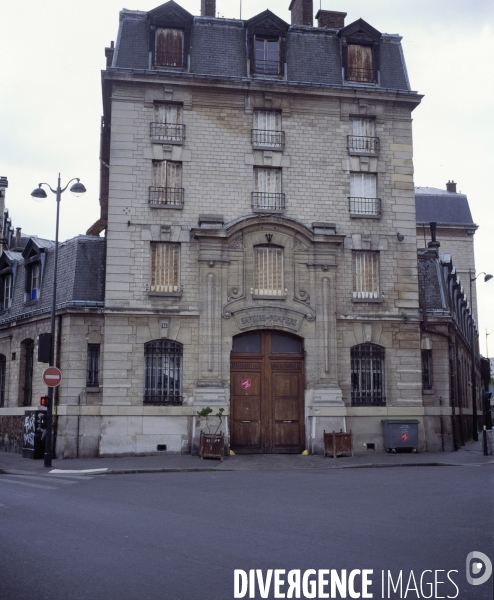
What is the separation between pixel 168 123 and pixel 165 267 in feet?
16.5

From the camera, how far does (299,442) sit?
2516cm

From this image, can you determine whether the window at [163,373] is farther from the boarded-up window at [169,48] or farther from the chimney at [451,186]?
the chimney at [451,186]

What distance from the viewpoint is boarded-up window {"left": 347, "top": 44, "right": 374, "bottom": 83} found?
1088 inches

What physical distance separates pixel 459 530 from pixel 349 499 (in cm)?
368

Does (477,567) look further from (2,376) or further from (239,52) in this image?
(2,376)

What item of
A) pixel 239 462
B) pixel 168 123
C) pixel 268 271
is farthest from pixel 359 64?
pixel 239 462

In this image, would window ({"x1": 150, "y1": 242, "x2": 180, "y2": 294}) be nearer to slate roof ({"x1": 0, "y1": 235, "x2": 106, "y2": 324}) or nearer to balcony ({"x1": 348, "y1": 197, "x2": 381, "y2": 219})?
slate roof ({"x1": 0, "y1": 235, "x2": 106, "y2": 324})

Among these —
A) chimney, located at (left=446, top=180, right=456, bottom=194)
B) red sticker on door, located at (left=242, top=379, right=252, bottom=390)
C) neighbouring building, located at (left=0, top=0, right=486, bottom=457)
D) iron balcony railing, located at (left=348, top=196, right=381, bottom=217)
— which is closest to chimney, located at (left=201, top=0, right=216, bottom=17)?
neighbouring building, located at (left=0, top=0, right=486, bottom=457)

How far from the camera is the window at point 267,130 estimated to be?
26344 mm

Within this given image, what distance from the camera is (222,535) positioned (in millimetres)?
9258

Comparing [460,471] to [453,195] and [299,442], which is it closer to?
[299,442]

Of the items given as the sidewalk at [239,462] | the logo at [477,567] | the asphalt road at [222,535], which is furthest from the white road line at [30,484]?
the logo at [477,567]

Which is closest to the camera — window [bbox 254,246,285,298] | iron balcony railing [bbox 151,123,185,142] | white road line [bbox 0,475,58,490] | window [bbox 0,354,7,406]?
white road line [bbox 0,475,58,490]

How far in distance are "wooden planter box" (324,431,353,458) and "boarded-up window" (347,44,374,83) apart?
12837 mm
